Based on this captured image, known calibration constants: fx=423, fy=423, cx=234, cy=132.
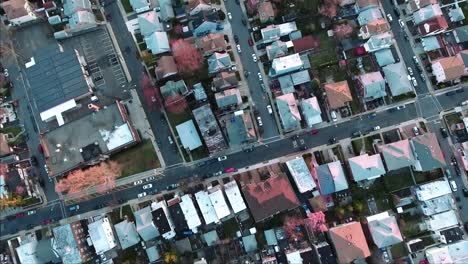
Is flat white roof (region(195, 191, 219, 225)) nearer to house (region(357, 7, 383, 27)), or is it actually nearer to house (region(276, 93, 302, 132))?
house (region(276, 93, 302, 132))

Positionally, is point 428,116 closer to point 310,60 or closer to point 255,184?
point 310,60

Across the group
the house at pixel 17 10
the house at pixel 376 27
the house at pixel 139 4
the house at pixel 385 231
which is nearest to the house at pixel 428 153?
the house at pixel 385 231

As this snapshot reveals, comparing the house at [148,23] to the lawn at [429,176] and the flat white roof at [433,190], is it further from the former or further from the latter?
the flat white roof at [433,190]

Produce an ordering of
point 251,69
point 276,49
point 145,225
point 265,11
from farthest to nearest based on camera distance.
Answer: point 251,69
point 265,11
point 276,49
point 145,225

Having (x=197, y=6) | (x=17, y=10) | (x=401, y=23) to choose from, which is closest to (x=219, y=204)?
(x=197, y=6)

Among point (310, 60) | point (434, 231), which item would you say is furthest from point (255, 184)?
point (434, 231)

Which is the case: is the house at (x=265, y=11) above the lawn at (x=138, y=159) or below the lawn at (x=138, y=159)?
above

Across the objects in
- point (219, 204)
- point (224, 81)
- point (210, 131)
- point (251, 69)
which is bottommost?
point (219, 204)

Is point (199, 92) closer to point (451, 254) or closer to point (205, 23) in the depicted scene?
point (205, 23)
